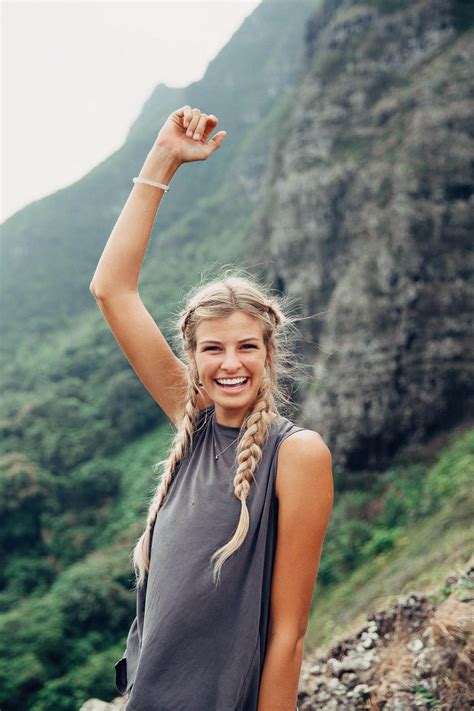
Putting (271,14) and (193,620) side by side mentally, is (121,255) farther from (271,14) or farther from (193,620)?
(271,14)

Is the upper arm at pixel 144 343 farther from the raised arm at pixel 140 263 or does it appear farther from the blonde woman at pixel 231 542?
the blonde woman at pixel 231 542

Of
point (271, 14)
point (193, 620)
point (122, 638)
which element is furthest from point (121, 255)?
point (271, 14)

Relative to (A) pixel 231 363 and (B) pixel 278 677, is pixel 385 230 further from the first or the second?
(B) pixel 278 677

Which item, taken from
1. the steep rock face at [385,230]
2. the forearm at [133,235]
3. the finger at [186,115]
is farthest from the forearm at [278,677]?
the steep rock face at [385,230]

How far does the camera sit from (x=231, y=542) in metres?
1.63

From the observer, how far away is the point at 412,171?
21.1 m

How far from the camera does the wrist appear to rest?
81.7 inches

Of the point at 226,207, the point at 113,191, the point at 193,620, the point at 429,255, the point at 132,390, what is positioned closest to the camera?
the point at 193,620

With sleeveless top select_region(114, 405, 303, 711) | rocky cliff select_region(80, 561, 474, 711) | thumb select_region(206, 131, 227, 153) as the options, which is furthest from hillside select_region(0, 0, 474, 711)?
sleeveless top select_region(114, 405, 303, 711)

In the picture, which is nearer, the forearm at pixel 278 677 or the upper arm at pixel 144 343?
the forearm at pixel 278 677

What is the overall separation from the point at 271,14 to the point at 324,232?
6809 cm

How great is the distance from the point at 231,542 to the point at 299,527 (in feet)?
0.59

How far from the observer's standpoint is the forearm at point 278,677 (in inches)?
65.2

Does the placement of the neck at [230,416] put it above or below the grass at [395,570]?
above
